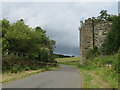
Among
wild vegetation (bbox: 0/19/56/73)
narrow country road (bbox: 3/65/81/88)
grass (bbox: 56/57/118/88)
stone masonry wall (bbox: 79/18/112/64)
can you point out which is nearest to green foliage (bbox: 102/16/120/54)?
stone masonry wall (bbox: 79/18/112/64)

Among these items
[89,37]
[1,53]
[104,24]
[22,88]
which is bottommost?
[22,88]

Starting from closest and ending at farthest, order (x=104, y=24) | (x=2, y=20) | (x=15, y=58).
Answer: (x=15, y=58), (x=2, y=20), (x=104, y=24)

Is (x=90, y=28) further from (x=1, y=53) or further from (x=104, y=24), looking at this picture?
(x=1, y=53)

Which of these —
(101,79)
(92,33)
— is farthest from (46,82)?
(92,33)

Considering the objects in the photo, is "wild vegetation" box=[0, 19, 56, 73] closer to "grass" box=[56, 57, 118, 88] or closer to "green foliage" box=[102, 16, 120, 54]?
"grass" box=[56, 57, 118, 88]

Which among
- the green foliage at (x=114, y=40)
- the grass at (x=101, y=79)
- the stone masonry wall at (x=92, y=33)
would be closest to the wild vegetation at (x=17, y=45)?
the grass at (x=101, y=79)

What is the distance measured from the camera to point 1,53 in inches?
552

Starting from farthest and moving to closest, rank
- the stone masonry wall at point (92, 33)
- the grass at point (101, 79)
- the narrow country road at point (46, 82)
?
1. the stone masonry wall at point (92, 33)
2. the narrow country road at point (46, 82)
3. the grass at point (101, 79)

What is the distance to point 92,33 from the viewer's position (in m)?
31.8

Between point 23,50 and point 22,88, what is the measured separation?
11453mm

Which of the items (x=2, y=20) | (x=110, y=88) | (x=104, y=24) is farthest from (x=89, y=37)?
(x=110, y=88)

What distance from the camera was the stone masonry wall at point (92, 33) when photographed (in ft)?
99.6

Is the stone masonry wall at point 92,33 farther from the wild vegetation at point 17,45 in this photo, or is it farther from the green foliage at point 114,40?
the wild vegetation at point 17,45

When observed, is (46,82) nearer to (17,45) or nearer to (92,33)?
(17,45)
